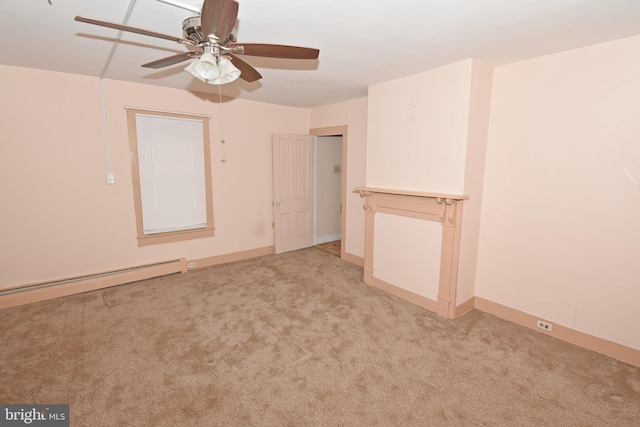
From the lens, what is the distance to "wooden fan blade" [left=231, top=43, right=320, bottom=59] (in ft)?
6.07

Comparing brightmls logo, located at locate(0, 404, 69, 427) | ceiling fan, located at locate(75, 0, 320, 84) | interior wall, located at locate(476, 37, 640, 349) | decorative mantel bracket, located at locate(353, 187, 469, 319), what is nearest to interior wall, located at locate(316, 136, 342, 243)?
decorative mantel bracket, located at locate(353, 187, 469, 319)

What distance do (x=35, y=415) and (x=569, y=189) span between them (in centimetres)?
431

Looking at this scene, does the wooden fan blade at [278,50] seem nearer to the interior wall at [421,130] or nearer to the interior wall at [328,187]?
the interior wall at [421,130]

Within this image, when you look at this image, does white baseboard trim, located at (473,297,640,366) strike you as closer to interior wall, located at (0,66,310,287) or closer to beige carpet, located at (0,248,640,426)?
beige carpet, located at (0,248,640,426)

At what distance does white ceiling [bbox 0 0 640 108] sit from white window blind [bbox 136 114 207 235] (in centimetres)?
91

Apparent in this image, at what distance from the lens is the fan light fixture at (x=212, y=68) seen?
70.4 inches

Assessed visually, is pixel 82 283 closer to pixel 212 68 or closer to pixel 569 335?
pixel 212 68

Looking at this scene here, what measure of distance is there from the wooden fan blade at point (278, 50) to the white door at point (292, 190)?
3096 millimetres

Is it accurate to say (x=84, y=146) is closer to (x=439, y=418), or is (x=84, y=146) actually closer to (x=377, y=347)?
(x=377, y=347)

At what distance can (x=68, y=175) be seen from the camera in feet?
11.7

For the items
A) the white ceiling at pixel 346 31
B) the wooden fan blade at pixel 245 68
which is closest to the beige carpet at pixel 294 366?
the wooden fan blade at pixel 245 68

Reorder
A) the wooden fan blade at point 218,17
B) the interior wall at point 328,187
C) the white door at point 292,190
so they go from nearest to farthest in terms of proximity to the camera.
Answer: the wooden fan blade at point 218,17, the white door at point 292,190, the interior wall at point 328,187

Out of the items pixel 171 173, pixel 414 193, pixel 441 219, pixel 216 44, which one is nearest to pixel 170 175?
pixel 171 173

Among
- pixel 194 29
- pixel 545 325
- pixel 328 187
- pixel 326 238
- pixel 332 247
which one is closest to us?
pixel 194 29
